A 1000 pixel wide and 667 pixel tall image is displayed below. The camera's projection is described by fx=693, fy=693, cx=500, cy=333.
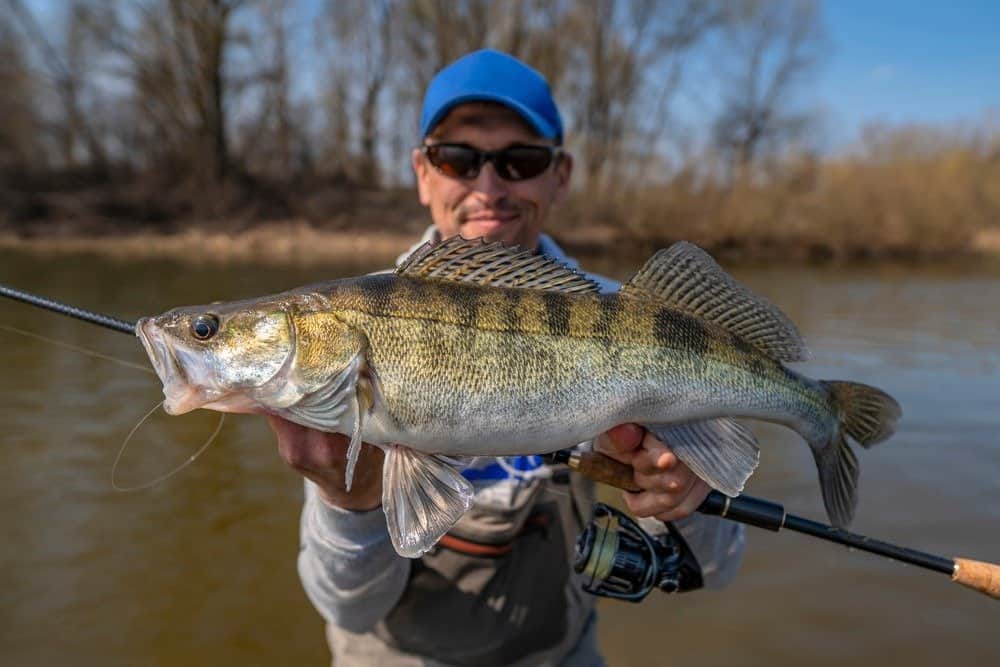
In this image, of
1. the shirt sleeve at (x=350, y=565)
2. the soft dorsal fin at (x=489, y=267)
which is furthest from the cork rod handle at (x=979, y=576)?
the shirt sleeve at (x=350, y=565)

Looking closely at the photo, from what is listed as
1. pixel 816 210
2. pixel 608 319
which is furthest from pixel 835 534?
pixel 816 210

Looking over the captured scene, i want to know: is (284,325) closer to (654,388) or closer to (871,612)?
(654,388)

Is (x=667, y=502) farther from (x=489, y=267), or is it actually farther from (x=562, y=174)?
(x=562, y=174)

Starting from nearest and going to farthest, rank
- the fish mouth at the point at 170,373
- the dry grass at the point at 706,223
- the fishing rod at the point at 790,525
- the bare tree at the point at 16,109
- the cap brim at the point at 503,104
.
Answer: the fish mouth at the point at 170,373
the fishing rod at the point at 790,525
the cap brim at the point at 503,104
the dry grass at the point at 706,223
the bare tree at the point at 16,109

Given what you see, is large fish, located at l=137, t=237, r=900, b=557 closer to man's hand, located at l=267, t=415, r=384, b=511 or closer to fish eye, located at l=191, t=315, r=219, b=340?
fish eye, located at l=191, t=315, r=219, b=340

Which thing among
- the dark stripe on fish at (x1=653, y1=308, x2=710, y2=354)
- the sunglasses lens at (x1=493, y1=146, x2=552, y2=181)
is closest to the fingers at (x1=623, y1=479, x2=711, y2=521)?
the dark stripe on fish at (x1=653, y1=308, x2=710, y2=354)

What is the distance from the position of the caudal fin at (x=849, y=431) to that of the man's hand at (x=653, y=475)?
36 centimetres

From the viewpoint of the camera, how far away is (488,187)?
2799 mm

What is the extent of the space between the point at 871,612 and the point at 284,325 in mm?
3473

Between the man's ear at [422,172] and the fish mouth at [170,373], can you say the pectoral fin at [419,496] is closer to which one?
the fish mouth at [170,373]

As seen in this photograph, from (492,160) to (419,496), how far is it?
1.59 meters

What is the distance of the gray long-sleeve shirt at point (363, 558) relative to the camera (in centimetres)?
209

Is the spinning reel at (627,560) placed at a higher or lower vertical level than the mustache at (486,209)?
lower

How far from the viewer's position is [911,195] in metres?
23.6
